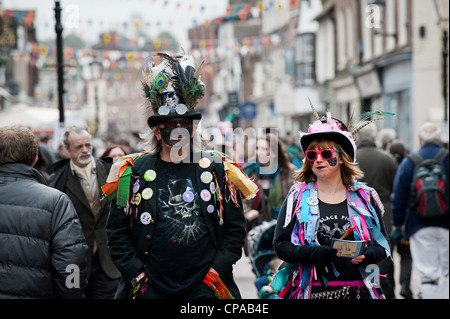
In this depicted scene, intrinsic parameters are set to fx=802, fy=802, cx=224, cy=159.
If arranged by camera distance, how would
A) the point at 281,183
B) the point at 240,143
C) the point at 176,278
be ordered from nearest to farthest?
the point at 176,278, the point at 281,183, the point at 240,143

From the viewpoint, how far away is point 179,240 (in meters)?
4.66

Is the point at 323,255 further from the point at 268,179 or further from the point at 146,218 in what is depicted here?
the point at 268,179

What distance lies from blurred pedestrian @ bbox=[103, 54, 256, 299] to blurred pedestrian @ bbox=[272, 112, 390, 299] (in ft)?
1.08

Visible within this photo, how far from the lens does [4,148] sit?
15.5 ft

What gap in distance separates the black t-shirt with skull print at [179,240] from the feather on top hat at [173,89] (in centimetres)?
40

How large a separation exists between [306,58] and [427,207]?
30.1 metres

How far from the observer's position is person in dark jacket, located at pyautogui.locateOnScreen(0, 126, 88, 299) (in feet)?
15.0

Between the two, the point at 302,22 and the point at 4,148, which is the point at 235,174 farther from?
the point at 302,22

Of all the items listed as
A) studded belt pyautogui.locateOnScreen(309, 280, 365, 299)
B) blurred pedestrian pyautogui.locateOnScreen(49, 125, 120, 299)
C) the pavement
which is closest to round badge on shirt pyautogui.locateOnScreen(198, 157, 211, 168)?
studded belt pyautogui.locateOnScreen(309, 280, 365, 299)

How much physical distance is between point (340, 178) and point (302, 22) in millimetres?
35382

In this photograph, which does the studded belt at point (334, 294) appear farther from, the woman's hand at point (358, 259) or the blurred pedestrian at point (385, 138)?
the blurred pedestrian at point (385, 138)

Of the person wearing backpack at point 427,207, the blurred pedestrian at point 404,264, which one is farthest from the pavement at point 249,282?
the person wearing backpack at point 427,207
